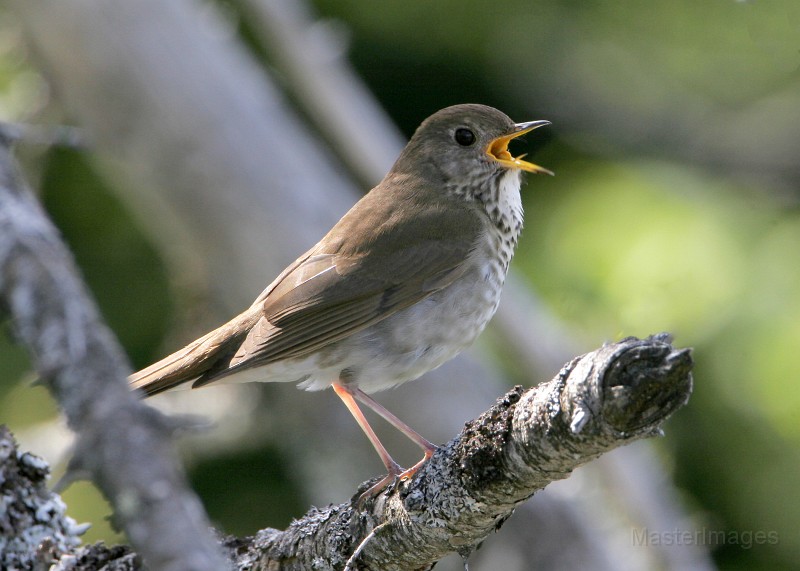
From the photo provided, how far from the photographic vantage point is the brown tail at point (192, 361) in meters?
3.63

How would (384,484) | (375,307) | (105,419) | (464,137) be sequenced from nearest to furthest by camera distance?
1. (105,419)
2. (384,484)
3. (375,307)
4. (464,137)

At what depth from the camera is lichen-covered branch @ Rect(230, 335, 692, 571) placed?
2039 mm

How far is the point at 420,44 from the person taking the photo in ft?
24.1

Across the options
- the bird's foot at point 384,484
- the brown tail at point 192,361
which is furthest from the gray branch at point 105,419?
the brown tail at point 192,361

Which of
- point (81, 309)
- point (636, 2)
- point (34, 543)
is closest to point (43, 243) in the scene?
point (81, 309)

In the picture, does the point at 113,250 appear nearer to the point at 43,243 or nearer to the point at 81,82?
the point at 81,82

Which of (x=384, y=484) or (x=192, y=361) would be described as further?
(x=192, y=361)

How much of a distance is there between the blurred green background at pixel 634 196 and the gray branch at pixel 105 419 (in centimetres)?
370

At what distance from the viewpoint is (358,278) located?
3.93 m

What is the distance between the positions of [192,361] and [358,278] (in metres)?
0.66

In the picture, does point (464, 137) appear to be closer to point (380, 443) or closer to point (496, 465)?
point (380, 443)

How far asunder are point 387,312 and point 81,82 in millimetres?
3736

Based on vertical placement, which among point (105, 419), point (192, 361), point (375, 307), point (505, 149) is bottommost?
point (105, 419)

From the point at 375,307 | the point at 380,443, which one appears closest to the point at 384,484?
the point at 380,443
